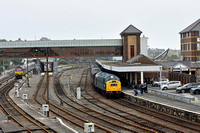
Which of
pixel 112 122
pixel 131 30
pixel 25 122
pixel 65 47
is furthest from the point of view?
pixel 131 30

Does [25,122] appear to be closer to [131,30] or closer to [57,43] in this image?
[57,43]

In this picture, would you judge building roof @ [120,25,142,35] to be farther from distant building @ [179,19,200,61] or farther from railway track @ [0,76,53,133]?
railway track @ [0,76,53,133]

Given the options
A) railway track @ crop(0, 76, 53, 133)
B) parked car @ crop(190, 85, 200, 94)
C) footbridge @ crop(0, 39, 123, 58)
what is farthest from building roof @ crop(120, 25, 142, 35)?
railway track @ crop(0, 76, 53, 133)

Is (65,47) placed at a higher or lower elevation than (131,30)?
lower

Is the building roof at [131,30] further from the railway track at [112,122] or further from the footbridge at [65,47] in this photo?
the railway track at [112,122]

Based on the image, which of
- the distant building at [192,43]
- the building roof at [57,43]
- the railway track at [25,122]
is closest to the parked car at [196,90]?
the railway track at [25,122]

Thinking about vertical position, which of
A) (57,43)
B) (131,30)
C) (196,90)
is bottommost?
(196,90)

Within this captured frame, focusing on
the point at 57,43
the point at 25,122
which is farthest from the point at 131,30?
the point at 25,122

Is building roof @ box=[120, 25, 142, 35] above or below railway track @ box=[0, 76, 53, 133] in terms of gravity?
above

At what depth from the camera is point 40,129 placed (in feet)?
81.7

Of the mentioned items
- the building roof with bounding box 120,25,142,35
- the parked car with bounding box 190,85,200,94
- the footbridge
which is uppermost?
the building roof with bounding box 120,25,142,35

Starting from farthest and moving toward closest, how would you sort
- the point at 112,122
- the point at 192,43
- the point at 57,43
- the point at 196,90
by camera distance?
the point at 192,43
the point at 57,43
the point at 196,90
the point at 112,122

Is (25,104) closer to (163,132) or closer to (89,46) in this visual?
(163,132)

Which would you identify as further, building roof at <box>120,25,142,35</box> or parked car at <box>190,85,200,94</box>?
building roof at <box>120,25,142,35</box>
